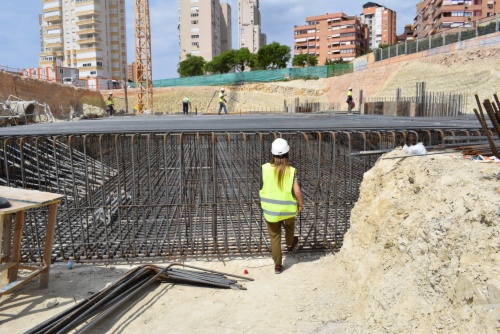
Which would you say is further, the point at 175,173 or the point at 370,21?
the point at 370,21

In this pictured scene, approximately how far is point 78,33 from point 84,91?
3985 cm

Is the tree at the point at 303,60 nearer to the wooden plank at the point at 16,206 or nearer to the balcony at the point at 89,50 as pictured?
the balcony at the point at 89,50

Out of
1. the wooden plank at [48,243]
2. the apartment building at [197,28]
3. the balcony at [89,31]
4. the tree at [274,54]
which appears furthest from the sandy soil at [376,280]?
the apartment building at [197,28]

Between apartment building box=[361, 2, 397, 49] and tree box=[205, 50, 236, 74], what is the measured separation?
224 ft

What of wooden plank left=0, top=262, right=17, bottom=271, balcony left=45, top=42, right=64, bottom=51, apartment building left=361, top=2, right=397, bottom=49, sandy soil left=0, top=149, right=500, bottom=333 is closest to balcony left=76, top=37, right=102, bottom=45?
balcony left=45, top=42, right=64, bottom=51

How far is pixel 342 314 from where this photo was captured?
343 centimetres

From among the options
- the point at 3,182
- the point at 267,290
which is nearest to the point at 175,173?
the point at 3,182

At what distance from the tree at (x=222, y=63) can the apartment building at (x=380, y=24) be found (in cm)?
6833

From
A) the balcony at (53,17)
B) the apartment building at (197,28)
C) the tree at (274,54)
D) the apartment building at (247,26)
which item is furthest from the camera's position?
the apartment building at (247,26)

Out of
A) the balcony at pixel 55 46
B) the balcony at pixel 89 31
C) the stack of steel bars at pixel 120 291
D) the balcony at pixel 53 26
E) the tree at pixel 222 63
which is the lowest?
the stack of steel bars at pixel 120 291

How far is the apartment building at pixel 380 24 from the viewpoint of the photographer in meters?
122

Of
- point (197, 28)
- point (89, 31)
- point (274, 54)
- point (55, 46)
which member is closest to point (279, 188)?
point (274, 54)

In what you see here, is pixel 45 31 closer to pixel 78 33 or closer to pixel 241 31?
pixel 78 33

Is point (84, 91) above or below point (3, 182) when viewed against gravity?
above
